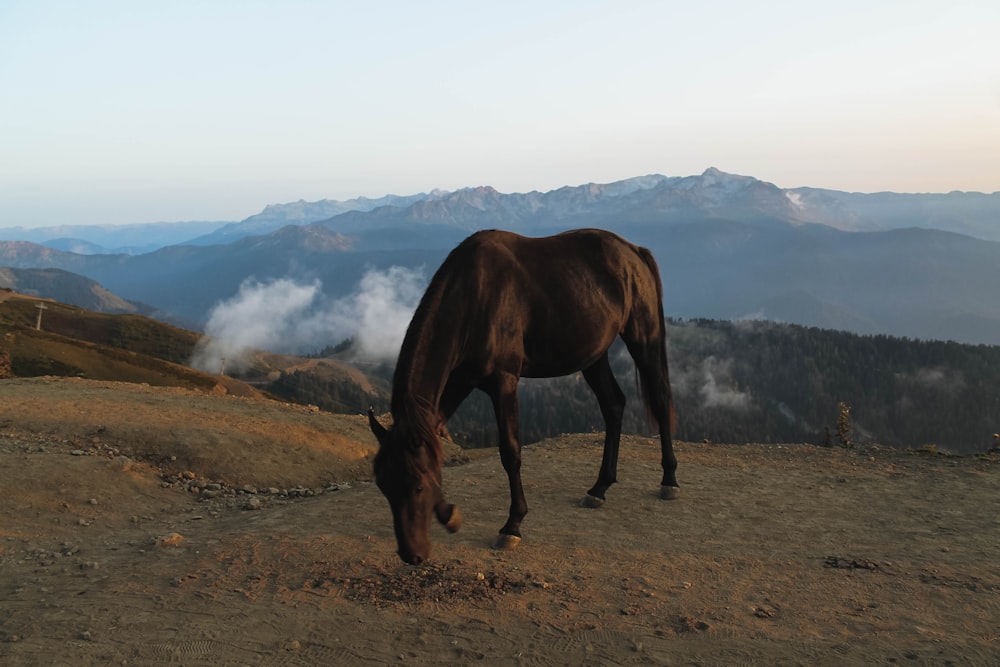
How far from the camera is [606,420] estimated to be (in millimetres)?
12141

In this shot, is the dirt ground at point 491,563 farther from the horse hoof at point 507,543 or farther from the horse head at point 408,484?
the horse head at point 408,484

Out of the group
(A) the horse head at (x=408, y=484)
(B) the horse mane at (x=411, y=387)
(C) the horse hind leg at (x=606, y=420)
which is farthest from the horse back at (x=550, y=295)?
(A) the horse head at (x=408, y=484)

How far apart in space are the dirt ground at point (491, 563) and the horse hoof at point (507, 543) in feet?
0.65

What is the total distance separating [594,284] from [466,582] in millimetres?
5357

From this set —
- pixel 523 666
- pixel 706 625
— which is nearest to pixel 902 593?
pixel 706 625

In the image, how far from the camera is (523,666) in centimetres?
639

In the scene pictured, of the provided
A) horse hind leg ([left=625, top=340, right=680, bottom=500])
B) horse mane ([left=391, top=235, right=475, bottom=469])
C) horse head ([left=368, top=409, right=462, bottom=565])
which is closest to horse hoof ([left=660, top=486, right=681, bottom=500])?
horse hind leg ([left=625, top=340, right=680, bottom=500])

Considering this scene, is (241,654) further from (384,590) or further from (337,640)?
(384,590)

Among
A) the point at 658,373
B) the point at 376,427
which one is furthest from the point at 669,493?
the point at 376,427

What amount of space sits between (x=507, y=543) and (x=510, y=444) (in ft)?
4.84

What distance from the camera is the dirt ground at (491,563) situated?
678 centimetres

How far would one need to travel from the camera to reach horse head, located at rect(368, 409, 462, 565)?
308 inches

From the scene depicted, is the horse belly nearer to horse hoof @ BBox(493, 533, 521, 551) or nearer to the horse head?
horse hoof @ BBox(493, 533, 521, 551)

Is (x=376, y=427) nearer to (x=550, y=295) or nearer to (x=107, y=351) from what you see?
(x=550, y=295)
